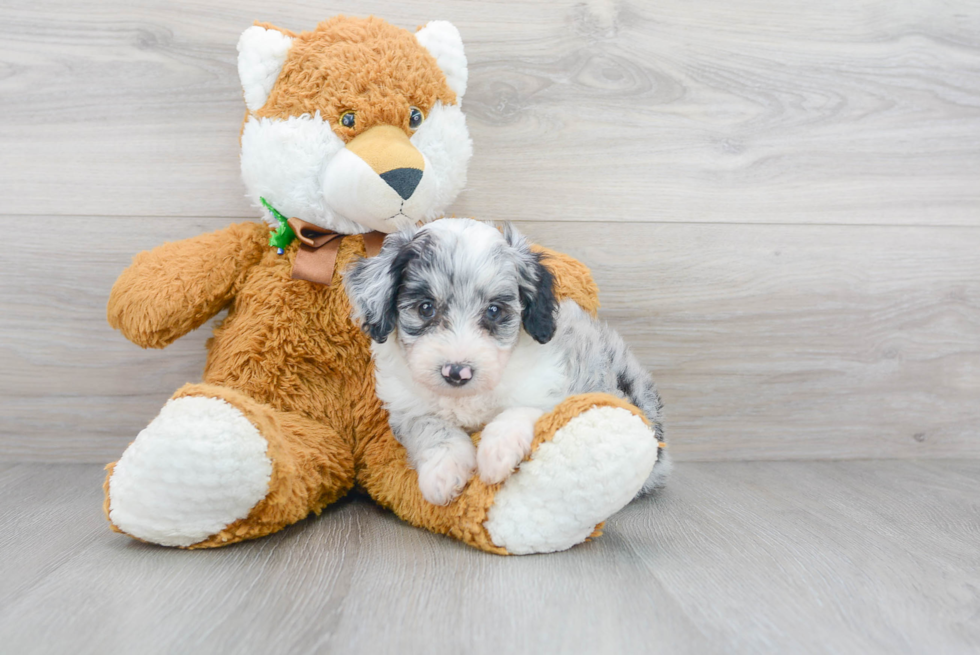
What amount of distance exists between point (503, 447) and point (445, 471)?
0.13 metres

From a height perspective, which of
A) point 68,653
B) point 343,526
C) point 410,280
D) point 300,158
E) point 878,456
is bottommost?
point 878,456

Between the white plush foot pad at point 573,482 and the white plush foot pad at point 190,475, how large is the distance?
0.47m

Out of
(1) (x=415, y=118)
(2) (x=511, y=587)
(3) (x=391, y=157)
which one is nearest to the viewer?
(2) (x=511, y=587)

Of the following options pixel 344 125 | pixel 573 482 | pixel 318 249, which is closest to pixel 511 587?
pixel 573 482

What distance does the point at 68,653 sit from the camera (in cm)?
98

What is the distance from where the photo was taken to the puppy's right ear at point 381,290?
4.57ft

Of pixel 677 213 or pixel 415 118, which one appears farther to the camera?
pixel 677 213

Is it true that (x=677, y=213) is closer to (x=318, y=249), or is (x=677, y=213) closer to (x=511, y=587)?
(x=318, y=249)

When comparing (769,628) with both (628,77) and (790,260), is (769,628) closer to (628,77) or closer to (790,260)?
(790,260)

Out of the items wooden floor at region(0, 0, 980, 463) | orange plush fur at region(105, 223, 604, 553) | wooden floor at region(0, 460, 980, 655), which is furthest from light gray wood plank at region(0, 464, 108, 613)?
orange plush fur at region(105, 223, 604, 553)

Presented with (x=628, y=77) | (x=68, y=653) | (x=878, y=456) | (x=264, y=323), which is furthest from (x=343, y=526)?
(x=878, y=456)

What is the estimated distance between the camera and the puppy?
1313 mm

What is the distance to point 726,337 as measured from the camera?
2.14 meters

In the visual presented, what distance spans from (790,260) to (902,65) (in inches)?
26.9
